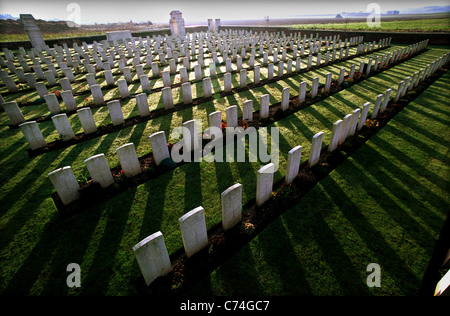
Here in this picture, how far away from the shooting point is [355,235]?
314cm

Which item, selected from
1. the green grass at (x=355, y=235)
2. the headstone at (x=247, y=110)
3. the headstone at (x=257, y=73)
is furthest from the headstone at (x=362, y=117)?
the headstone at (x=257, y=73)

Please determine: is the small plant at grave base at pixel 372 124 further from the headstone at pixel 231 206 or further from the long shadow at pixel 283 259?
the headstone at pixel 231 206

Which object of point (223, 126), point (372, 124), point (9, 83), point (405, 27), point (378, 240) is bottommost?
point (378, 240)

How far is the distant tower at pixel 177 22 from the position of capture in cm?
2444

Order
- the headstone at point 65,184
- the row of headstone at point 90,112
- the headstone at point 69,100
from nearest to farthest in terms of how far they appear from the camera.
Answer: the headstone at point 65,184 → the row of headstone at point 90,112 → the headstone at point 69,100

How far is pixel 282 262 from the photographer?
A: 2.83 metres

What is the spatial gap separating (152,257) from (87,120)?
4898mm

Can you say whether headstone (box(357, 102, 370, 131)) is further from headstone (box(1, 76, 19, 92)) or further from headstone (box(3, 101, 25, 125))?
headstone (box(1, 76, 19, 92))

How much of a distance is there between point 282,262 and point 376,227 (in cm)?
166

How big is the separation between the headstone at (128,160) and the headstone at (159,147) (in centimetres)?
40

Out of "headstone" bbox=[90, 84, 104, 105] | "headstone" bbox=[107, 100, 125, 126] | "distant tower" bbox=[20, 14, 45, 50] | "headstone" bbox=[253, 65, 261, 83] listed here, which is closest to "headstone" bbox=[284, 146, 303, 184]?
"headstone" bbox=[107, 100, 125, 126]

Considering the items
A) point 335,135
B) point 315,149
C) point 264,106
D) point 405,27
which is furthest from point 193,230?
point 405,27

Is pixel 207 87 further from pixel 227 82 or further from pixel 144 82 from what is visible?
pixel 144 82

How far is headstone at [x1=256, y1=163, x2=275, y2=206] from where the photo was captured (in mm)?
3350
